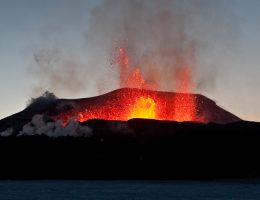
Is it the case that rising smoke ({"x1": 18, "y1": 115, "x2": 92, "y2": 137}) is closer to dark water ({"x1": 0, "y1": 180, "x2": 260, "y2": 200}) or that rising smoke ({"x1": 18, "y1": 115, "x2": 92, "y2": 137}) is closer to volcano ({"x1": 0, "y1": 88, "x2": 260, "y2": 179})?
volcano ({"x1": 0, "y1": 88, "x2": 260, "y2": 179})

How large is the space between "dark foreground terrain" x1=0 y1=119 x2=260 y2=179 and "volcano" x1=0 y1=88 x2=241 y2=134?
29.7 feet

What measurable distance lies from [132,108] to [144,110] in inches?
122

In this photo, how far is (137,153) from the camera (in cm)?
15625

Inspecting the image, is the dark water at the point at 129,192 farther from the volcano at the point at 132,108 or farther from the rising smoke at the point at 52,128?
the volcano at the point at 132,108

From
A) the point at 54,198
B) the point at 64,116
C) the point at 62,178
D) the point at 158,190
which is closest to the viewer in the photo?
the point at 54,198

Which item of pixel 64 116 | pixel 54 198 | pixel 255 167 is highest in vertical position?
pixel 64 116

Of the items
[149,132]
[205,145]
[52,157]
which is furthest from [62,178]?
[205,145]

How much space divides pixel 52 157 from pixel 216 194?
189 ft

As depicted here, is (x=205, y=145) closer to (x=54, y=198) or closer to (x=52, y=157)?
(x=52, y=157)

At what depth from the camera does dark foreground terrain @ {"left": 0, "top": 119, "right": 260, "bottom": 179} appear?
504 ft

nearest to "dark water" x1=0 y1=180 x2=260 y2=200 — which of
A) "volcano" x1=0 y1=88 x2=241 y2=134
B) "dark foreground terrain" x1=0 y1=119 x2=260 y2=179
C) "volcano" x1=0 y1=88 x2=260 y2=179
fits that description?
"dark foreground terrain" x1=0 y1=119 x2=260 y2=179

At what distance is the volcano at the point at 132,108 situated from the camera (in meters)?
174

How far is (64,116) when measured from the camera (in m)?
182

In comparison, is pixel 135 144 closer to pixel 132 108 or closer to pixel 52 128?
pixel 132 108
